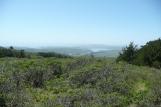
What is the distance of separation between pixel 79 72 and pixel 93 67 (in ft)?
5.29

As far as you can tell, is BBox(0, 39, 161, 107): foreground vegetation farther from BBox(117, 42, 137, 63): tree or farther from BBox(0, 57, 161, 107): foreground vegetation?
BBox(117, 42, 137, 63): tree

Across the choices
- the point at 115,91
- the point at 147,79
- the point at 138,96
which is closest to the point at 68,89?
the point at 115,91

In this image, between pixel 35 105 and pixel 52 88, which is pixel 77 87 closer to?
pixel 52 88

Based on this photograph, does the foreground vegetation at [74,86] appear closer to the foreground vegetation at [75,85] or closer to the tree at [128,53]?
the foreground vegetation at [75,85]

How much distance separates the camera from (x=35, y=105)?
52.6ft

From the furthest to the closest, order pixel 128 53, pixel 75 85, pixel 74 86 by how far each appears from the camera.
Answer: pixel 128 53 < pixel 75 85 < pixel 74 86

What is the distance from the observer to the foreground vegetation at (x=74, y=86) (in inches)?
674

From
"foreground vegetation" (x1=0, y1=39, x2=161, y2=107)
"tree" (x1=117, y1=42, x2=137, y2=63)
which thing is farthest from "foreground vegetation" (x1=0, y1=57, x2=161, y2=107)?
"tree" (x1=117, y1=42, x2=137, y2=63)

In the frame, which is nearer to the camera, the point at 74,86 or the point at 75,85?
the point at 74,86

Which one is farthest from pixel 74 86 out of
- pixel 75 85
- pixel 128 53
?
pixel 128 53

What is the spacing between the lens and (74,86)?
2159 centimetres

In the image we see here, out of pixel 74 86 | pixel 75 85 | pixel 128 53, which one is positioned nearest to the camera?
pixel 74 86

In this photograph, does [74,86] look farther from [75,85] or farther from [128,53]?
[128,53]

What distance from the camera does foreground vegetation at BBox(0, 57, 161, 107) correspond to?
17125 mm
